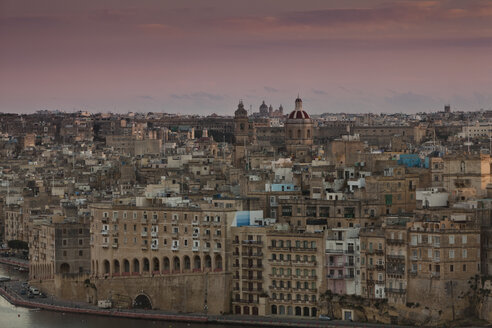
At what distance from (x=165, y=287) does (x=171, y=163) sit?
39.3 m

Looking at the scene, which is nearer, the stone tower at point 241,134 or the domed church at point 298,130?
the stone tower at point 241,134

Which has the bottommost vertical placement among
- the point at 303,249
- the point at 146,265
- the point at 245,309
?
the point at 245,309

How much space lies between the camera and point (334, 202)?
59.9 m

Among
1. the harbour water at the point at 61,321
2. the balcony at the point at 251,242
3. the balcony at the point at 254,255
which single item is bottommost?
the harbour water at the point at 61,321

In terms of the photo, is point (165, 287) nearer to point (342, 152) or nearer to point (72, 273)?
point (72, 273)

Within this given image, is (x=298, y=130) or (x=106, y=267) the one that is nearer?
(x=106, y=267)

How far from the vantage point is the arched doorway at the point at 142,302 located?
58.2m

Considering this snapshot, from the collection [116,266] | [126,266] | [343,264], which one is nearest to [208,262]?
[126,266]

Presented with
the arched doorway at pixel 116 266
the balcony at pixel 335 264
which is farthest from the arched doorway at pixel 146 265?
the balcony at pixel 335 264

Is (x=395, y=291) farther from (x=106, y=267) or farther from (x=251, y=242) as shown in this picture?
(x=106, y=267)

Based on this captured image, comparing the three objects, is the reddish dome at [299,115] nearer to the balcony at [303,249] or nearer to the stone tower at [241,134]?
the stone tower at [241,134]

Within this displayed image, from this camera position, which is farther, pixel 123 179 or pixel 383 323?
pixel 123 179

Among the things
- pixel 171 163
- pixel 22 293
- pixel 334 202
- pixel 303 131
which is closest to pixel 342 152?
pixel 334 202

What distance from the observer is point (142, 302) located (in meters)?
58.6
